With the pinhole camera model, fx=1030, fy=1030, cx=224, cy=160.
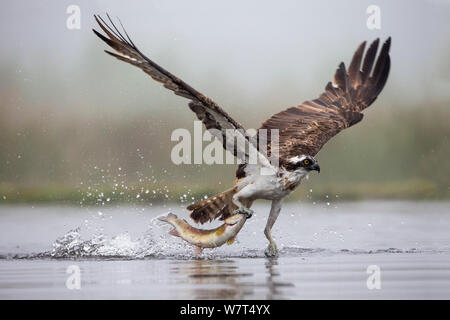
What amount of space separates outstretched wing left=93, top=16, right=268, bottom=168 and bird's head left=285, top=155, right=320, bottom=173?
1.36 feet

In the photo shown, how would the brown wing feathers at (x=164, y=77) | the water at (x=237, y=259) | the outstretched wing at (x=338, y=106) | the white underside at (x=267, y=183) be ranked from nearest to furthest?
the water at (x=237, y=259) < the brown wing feathers at (x=164, y=77) < the white underside at (x=267, y=183) < the outstretched wing at (x=338, y=106)

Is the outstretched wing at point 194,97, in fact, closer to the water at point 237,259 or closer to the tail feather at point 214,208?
the tail feather at point 214,208

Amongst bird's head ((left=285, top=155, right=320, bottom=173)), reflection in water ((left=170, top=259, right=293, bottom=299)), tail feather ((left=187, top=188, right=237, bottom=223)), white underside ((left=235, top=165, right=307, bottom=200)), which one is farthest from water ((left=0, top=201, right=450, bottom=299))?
bird's head ((left=285, top=155, right=320, bottom=173))

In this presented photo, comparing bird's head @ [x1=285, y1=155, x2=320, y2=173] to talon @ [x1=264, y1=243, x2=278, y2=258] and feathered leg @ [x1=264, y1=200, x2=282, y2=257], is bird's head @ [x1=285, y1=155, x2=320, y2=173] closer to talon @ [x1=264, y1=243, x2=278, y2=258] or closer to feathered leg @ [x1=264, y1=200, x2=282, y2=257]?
feathered leg @ [x1=264, y1=200, x2=282, y2=257]

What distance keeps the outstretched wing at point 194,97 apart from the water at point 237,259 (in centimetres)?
157

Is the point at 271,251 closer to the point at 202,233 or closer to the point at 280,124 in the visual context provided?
the point at 202,233

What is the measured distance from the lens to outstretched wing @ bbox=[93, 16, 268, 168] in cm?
1324

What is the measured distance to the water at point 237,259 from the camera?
1124cm

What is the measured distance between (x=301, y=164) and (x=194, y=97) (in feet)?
7.33

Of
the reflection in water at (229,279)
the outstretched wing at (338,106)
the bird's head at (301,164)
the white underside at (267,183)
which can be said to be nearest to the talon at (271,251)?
the reflection in water at (229,279)

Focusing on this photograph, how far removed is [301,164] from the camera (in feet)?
49.4

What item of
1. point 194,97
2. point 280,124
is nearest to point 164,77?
point 194,97

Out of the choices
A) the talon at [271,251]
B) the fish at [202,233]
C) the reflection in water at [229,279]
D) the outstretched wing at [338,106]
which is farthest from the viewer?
the outstretched wing at [338,106]
